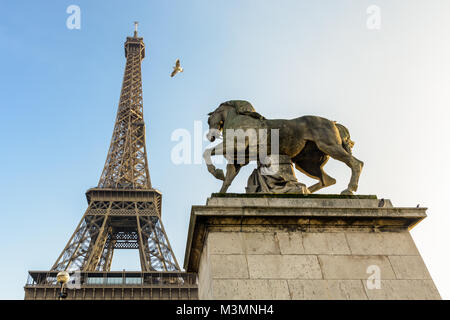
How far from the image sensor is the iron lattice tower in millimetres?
52250

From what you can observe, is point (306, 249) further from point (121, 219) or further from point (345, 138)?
point (121, 219)

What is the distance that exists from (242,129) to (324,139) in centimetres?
180

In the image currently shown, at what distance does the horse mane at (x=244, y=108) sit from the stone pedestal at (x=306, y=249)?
2269 mm

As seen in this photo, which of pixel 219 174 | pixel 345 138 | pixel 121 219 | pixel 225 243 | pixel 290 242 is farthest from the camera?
pixel 121 219

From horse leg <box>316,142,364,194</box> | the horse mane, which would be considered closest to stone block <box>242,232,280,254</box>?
horse leg <box>316,142,364,194</box>

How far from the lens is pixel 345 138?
9805 mm

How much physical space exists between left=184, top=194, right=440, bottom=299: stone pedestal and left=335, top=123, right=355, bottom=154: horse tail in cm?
183

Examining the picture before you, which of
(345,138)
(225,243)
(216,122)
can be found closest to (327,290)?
(225,243)

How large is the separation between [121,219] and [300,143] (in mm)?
49856

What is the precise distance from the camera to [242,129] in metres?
Answer: 9.41

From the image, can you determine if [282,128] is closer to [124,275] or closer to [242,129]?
[242,129]

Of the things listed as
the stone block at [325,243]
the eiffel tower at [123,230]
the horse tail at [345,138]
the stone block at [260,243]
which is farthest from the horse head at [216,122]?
the eiffel tower at [123,230]

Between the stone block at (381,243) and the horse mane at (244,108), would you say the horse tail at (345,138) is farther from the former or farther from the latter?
the stone block at (381,243)

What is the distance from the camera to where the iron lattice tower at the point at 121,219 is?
5225cm
